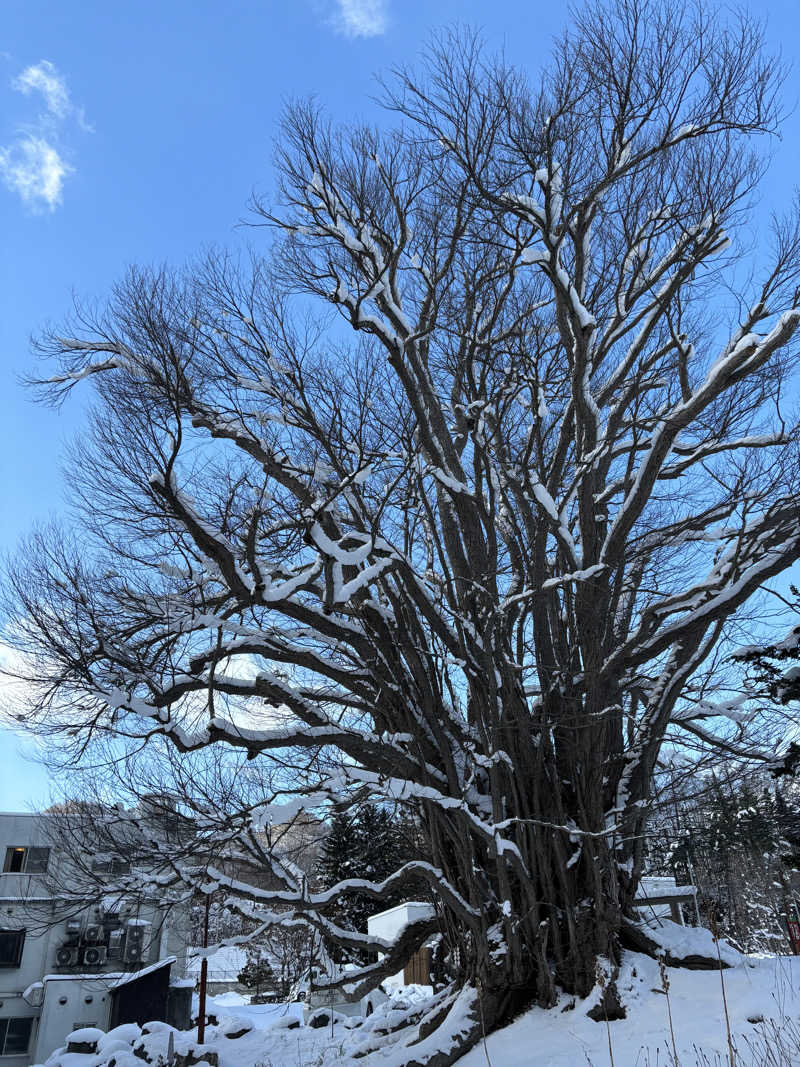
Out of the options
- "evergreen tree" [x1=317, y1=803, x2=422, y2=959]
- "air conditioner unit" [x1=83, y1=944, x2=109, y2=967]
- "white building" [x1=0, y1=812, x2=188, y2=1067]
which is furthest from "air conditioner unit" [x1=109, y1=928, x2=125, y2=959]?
"evergreen tree" [x1=317, y1=803, x2=422, y2=959]

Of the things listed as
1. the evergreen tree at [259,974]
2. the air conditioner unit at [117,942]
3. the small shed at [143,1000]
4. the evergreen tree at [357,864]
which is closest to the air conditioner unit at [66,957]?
the air conditioner unit at [117,942]

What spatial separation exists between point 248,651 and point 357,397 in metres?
2.51

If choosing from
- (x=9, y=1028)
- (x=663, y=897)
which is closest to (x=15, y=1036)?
(x=9, y=1028)

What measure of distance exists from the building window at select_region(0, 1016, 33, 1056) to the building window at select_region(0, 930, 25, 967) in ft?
4.01

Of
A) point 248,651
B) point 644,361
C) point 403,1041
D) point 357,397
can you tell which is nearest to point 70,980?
point 403,1041

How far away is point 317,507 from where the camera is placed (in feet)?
17.8

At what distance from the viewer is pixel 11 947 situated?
62.2 ft

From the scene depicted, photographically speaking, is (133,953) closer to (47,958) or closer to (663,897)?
(47,958)

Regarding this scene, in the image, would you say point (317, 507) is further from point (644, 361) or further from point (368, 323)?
point (644, 361)

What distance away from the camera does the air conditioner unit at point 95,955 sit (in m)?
19.6

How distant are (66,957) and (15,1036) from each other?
5.98 ft

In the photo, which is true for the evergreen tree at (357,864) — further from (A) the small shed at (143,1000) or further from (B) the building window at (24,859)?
(B) the building window at (24,859)

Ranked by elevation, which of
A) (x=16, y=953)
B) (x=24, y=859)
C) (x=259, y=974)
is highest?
(x=24, y=859)

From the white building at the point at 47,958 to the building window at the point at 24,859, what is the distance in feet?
0.08
